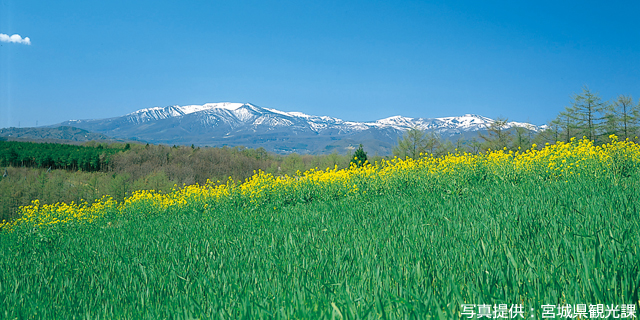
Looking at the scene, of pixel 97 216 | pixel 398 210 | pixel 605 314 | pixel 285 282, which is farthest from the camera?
pixel 97 216

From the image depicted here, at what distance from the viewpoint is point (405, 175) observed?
28.1 feet

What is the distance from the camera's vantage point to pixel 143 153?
125 ft

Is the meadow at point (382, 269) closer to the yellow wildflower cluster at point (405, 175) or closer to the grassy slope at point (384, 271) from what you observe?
the grassy slope at point (384, 271)

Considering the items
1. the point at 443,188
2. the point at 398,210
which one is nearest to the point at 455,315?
the point at 398,210

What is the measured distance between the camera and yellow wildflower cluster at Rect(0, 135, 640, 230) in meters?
6.66

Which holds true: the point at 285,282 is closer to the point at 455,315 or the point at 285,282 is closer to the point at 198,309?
the point at 198,309

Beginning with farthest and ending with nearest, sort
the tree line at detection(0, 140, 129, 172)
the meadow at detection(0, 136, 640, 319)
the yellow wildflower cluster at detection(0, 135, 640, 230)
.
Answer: the tree line at detection(0, 140, 129, 172), the yellow wildflower cluster at detection(0, 135, 640, 230), the meadow at detection(0, 136, 640, 319)

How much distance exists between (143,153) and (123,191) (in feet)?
65.0

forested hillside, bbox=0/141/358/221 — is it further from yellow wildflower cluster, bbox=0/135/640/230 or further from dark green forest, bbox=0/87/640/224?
yellow wildflower cluster, bbox=0/135/640/230

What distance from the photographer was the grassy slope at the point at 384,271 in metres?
1.44

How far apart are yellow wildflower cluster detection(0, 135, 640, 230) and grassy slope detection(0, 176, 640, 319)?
339 cm

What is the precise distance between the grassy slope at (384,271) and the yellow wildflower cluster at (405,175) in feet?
11.1

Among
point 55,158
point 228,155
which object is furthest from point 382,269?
point 55,158

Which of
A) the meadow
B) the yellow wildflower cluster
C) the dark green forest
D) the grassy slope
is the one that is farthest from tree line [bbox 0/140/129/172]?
the grassy slope
